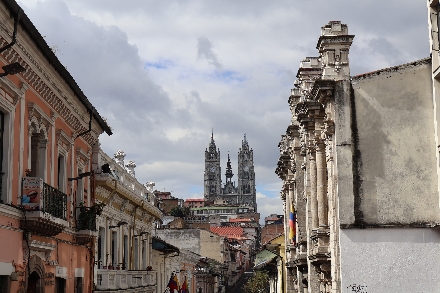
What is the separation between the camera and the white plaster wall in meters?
16.9

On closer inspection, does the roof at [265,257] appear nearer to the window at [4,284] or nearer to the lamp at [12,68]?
the window at [4,284]

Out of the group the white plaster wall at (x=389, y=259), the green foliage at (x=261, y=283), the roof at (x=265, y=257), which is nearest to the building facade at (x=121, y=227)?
the roof at (x=265, y=257)

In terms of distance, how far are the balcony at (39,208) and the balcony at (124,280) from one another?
8161mm

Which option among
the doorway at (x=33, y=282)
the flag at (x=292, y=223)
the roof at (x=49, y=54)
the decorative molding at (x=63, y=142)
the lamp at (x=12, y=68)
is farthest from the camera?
the flag at (x=292, y=223)

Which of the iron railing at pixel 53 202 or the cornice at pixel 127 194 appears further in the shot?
the cornice at pixel 127 194

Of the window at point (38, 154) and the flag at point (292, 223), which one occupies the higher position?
the window at point (38, 154)

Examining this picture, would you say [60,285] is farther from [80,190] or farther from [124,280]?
[124,280]

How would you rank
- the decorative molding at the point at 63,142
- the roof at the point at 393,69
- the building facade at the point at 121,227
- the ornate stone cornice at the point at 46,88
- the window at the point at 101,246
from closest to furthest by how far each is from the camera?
the ornate stone cornice at the point at 46,88 → the roof at the point at 393,69 → the decorative molding at the point at 63,142 → the building facade at the point at 121,227 → the window at the point at 101,246

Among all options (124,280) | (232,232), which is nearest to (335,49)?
(124,280)

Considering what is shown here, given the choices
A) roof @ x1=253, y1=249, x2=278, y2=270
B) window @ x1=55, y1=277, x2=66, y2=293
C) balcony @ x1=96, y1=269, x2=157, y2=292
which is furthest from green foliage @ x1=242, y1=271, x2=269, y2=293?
window @ x1=55, y1=277, x2=66, y2=293

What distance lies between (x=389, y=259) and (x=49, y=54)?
888 cm

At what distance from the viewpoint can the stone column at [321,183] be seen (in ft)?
68.7

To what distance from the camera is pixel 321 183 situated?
21.1m

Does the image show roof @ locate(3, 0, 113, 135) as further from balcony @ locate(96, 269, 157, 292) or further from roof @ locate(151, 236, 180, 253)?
roof @ locate(151, 236, 180, 253)
